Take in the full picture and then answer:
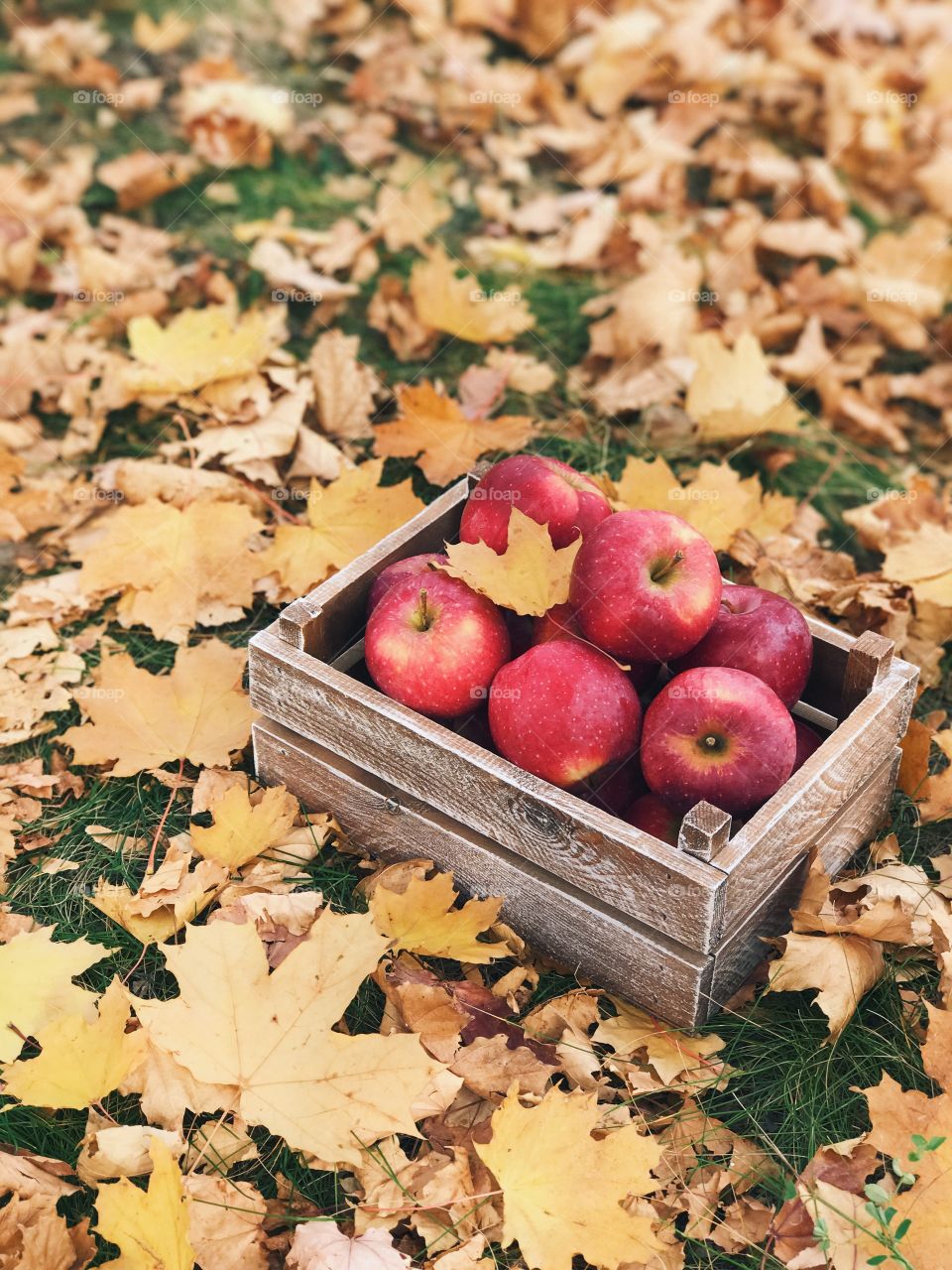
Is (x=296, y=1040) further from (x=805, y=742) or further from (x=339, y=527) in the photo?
(x=339, y=527)

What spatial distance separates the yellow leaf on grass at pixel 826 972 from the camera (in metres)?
2.00

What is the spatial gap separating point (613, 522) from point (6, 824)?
1201mm

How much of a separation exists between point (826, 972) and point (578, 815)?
50 cm

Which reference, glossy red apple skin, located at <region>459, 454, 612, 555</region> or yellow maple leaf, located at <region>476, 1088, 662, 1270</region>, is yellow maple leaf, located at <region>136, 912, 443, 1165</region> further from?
glossy red apple skin, located at <region>459, 454, 612, 555</region>

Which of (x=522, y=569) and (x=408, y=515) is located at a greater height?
(x=522, y=569)

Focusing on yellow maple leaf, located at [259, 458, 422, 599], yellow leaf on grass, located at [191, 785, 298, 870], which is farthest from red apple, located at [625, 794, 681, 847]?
yellow maple leaf, located at [259, 458, 422, 599]

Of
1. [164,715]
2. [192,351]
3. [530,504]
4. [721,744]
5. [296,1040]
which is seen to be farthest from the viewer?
[192,351]

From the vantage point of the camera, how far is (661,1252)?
5.73 feet

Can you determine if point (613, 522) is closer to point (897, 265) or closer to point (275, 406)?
point (275, 406)

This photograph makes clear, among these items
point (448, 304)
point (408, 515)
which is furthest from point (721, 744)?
point (448, 304)

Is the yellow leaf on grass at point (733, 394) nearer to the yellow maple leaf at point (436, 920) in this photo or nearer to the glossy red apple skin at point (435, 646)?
the glossy red apple skin at point (435, 646)

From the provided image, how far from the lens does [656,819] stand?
6.48 ft

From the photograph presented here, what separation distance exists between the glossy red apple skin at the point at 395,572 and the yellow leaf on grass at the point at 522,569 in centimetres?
14

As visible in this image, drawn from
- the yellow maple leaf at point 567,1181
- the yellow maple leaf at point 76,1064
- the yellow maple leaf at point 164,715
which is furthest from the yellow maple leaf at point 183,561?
the yellow maple leaf at point 567,1181
